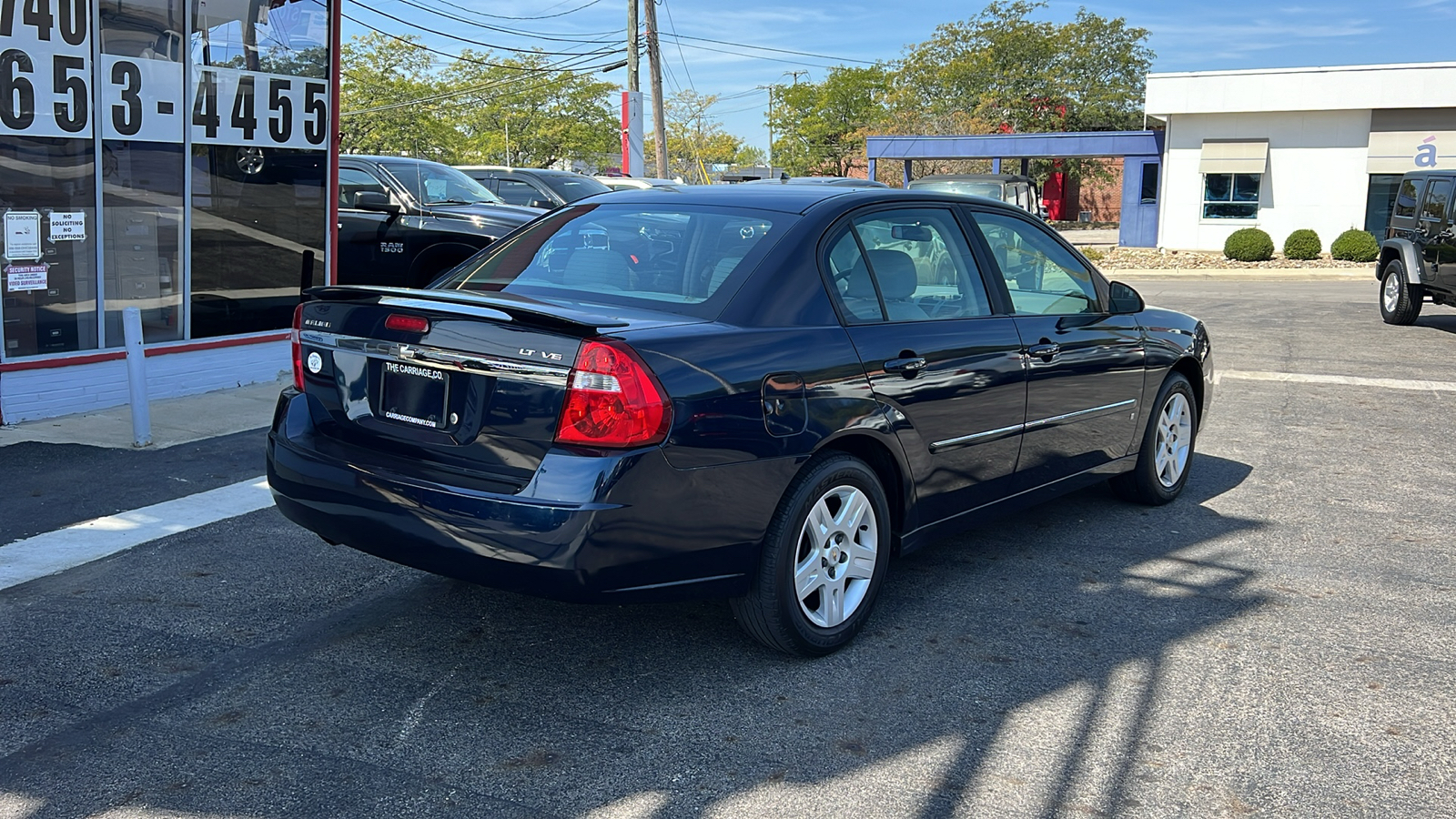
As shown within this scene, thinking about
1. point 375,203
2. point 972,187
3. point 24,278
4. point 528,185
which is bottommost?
point 24,278

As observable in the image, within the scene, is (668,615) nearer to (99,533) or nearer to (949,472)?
(949,472)

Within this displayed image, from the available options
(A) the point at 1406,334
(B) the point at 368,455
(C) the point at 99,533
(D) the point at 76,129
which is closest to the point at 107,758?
(B) the point at 368,455

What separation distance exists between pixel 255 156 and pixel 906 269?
709cm

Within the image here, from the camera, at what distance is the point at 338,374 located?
4.10 metres

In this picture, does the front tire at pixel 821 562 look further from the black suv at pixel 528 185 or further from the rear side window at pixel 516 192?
the rear side window at pixel 516 192

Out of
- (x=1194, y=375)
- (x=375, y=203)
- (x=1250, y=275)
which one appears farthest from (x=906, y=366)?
(x=1250, y=275)

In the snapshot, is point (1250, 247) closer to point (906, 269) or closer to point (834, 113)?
point (906, 269)

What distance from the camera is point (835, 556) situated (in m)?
4.29

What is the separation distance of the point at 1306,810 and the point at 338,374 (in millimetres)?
3206

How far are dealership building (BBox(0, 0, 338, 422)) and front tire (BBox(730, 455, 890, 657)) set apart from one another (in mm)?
6360

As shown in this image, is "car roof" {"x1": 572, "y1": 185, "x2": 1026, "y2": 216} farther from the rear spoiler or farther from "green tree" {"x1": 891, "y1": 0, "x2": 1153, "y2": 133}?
"green tree" {"x1": 891, "y1": 0, "x2": 1153, "y2": 133}

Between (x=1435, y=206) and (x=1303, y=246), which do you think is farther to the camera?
(x=1303, y=246)

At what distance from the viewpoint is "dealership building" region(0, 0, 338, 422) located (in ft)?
27.1

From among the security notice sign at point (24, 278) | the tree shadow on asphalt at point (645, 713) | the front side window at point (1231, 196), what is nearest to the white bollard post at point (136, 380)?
the security notice sign at point (24, 278)
